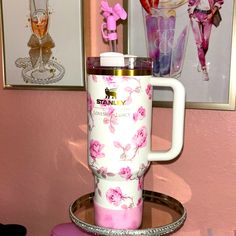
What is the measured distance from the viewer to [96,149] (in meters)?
0.81

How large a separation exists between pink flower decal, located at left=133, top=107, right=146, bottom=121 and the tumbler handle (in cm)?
7

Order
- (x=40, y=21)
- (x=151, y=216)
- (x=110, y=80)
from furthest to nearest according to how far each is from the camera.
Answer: (x=40, y=21) → (x=151, y=216) → (x=110, y=80)

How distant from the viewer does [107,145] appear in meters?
0.79

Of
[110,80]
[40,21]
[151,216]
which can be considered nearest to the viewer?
[110,80]

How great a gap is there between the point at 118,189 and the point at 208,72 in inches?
14.9

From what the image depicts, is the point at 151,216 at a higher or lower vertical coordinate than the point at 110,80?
lower

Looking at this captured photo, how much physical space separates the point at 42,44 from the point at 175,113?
1.68 feet

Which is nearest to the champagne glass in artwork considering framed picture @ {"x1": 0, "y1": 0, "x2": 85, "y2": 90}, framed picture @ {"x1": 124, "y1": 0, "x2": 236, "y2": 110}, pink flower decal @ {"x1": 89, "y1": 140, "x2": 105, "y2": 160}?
framed picture @ {"x1": 0, "y1": 0, "x2": 85, "y2": 90}

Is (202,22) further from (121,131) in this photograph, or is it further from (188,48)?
(121,131)

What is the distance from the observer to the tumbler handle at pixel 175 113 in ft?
2.66

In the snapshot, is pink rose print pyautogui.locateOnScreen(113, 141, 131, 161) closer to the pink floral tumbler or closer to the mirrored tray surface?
the pink floral tumbler

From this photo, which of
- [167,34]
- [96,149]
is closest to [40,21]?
[167,34]

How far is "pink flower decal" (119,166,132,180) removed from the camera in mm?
796

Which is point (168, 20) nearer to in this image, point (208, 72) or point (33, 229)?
point (208, 72)
